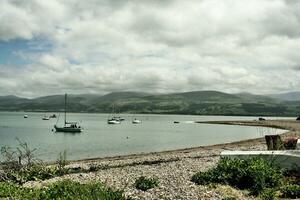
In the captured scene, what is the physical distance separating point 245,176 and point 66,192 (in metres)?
7.38

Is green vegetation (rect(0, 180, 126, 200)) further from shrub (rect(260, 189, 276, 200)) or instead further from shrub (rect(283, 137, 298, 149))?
shrub (rect(283, 137, 298, 149))

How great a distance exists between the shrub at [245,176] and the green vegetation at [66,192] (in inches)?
186

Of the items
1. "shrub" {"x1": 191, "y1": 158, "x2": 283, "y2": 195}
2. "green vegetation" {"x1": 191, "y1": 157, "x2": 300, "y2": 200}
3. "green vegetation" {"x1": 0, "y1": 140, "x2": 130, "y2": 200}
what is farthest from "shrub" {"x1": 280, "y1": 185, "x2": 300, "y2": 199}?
"green vegetation" {"x1": 0, "y1": 140, "x2": 130, "y2": 200}

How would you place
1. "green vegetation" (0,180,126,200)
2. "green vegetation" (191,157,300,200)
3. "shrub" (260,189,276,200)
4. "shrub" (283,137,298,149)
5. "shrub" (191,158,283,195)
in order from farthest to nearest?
"shrub" (283,137,298,149) → "shrub" (191,158,283,195) → "green vegetation" (191,157,300,200) → "shrub" (260,189,276,200) → "green vegetation" (0,180,126,200)

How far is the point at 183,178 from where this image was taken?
1814cm

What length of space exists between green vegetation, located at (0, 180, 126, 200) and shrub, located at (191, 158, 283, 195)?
15.5 ft

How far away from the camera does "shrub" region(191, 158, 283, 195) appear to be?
16531 mm

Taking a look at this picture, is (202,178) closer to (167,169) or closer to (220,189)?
(220,189)

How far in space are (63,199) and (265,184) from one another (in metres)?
8.05

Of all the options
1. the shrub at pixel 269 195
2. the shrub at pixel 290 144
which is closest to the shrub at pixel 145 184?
the shrub at pixel 269 195

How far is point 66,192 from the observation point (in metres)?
14.0

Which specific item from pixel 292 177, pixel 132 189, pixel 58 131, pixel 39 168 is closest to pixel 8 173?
pixel 39 168

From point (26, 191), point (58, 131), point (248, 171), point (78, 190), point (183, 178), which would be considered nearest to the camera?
point (78, 190)

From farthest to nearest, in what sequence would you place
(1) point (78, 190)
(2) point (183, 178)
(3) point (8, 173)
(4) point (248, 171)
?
1. (3) point (8, 173)
2. (2) point (183, 178)
3. (4) point (248, 171)
4. (1) point (78, 190)
